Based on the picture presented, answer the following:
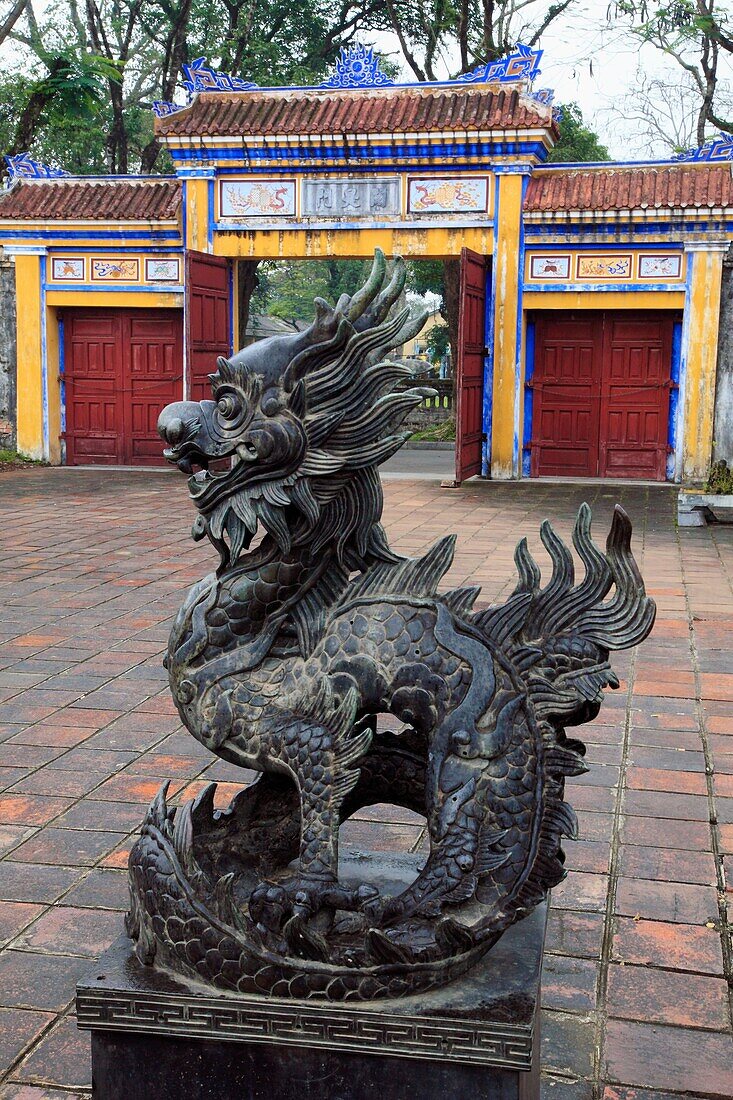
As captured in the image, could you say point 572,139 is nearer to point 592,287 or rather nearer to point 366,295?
point 592,287

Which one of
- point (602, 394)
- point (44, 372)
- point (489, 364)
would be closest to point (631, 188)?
point (602, 394)

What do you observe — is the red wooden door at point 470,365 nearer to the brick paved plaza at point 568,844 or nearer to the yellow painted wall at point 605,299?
the yellow painted wall at point 605,299

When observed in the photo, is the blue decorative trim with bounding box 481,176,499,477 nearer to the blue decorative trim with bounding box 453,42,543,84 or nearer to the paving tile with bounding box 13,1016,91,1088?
the blue decorative trim with bounding box 453,42,543,84

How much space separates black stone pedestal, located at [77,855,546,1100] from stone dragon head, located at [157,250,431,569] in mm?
793

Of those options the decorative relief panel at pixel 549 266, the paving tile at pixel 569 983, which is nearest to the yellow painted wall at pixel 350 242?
the decorative relief panel at pixel 549 266

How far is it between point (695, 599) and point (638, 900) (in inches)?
167

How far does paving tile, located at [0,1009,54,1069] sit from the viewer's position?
2410 millimetres

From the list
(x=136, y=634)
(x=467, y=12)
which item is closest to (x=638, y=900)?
(x=136, y=634)

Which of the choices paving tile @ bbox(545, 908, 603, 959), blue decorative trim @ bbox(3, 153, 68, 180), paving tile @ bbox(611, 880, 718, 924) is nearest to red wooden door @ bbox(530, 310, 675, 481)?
blue decorative trim @ bbox(3, 153, 68, 180)

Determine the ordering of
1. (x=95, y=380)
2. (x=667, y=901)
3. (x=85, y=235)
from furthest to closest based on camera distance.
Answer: (x=95, y=380), (x=85, y=235), (x=667, y=901)

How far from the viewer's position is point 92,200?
14.3m

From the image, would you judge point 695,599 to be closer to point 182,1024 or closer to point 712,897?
point 712,897

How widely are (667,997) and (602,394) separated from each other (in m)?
11.4

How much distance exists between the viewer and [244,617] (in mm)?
2209
